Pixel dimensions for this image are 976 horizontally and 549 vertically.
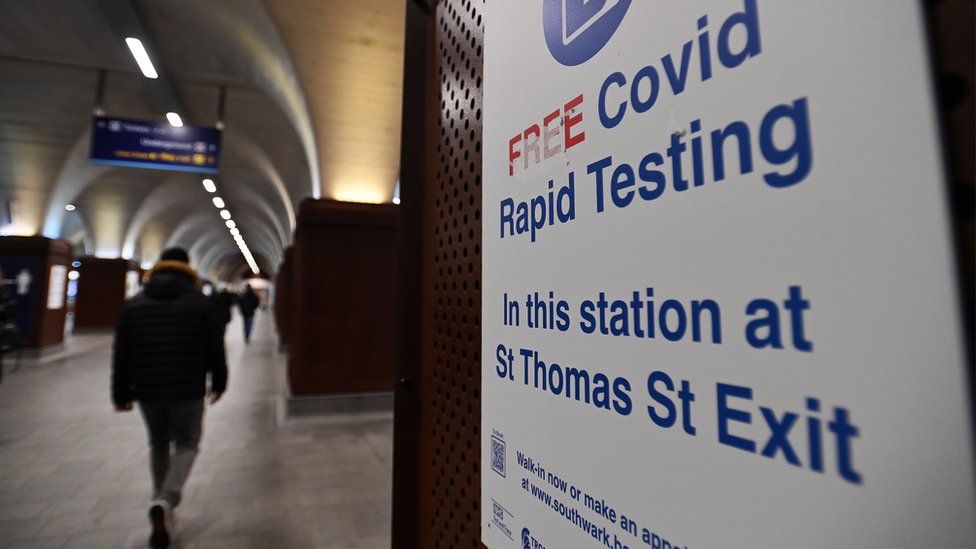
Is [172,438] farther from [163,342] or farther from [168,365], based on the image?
[163,342]

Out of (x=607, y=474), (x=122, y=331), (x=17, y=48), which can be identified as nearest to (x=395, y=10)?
(x=122, y=331)

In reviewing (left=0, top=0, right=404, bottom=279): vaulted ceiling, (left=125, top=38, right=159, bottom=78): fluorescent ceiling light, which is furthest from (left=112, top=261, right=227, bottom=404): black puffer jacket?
(left=125, top=38, right=159, bottom=78): fluorescent ceiling light

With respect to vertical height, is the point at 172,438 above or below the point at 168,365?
below

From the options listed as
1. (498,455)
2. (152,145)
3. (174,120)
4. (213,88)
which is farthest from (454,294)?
(213,88)

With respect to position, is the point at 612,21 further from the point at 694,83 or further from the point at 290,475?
the point at 290,475

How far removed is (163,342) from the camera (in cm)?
273

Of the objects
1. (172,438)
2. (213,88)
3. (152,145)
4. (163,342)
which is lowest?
(172,438)

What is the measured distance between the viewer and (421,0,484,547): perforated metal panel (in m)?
0.96

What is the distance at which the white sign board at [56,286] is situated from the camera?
10.1 metres

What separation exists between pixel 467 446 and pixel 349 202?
18.1 ft

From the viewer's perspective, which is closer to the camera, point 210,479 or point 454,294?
point 454,294

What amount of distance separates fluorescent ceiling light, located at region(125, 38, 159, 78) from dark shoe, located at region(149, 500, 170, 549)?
6.77 meters

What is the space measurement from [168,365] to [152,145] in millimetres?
6910

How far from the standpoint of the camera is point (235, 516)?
3.18 meters
